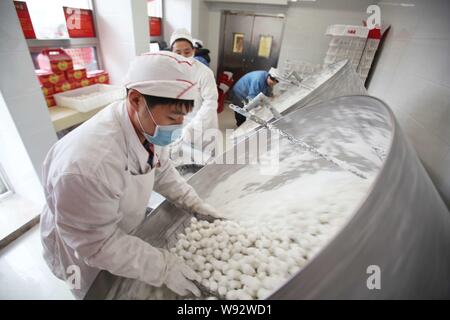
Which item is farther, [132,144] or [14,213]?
[14,213]

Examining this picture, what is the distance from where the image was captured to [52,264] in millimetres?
1067

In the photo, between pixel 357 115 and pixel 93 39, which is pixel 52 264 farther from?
pixel 93 39

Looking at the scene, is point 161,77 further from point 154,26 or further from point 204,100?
point 154,26

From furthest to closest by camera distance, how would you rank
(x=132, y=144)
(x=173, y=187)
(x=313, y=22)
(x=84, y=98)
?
(x=313, y=22), (x=84, y=98), (x=173, y=187), (x=132, y=144)

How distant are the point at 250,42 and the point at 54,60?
141 inches

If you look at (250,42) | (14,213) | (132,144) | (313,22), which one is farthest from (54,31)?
(313,22)

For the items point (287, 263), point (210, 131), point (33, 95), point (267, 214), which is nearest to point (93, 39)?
point (33, 95)

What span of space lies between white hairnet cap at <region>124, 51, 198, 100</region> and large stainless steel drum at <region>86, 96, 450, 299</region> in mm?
488

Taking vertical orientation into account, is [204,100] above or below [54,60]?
below

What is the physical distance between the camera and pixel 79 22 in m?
2.44

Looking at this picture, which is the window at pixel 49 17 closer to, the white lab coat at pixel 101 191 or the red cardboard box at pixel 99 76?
the red cardboard box at pixel 99 76

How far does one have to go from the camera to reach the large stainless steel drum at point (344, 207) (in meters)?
0.39

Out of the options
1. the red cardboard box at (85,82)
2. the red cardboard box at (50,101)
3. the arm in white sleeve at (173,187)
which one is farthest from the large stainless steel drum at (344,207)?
the red cardboard box at (85,82)

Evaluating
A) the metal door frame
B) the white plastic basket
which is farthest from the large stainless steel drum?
the metal door frame
